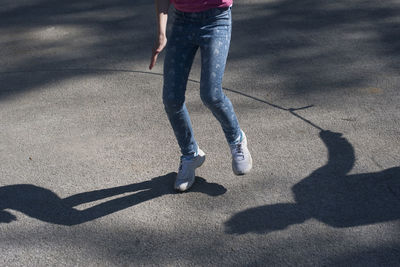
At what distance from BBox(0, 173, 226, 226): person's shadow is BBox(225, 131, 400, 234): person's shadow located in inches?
16.1

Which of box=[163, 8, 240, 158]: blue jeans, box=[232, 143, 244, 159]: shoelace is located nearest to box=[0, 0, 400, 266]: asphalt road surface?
box=[232, 143, 244, 159]: shoelace

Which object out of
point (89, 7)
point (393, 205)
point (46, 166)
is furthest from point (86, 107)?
point (89, 7)

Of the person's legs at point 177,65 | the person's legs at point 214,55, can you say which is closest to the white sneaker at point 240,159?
the person's legs at point 214,55

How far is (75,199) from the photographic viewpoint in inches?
153

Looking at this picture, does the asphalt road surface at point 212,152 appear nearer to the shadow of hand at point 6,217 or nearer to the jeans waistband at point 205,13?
the shadow of hand at point 6,217

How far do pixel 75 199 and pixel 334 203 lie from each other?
5.25 feet

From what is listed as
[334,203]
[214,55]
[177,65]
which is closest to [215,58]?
[214,55]

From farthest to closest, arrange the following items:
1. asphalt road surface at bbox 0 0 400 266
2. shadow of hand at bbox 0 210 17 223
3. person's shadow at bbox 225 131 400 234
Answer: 1. shadow of hand at bbox 0 210 17 223
2. person's shadow at bbox 225 131 400 234
3. asphalt road surface at bbox 0 0 400 266

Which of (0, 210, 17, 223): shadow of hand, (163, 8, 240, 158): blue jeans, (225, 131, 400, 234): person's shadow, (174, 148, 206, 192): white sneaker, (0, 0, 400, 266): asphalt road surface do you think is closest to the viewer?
(0, 0, 400, 266): asphalt road surface

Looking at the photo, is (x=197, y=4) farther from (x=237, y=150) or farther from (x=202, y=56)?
(x=237, y=150)

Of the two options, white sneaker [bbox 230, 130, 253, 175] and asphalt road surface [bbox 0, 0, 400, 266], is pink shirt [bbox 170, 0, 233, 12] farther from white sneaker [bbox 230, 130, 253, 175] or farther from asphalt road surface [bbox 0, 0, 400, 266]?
asphalt road surface [bbox 0, 0, 400, 266]

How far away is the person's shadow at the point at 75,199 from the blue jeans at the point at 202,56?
0.48 metres

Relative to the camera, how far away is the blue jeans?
11.7 feet

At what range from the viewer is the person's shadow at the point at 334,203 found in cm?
345
